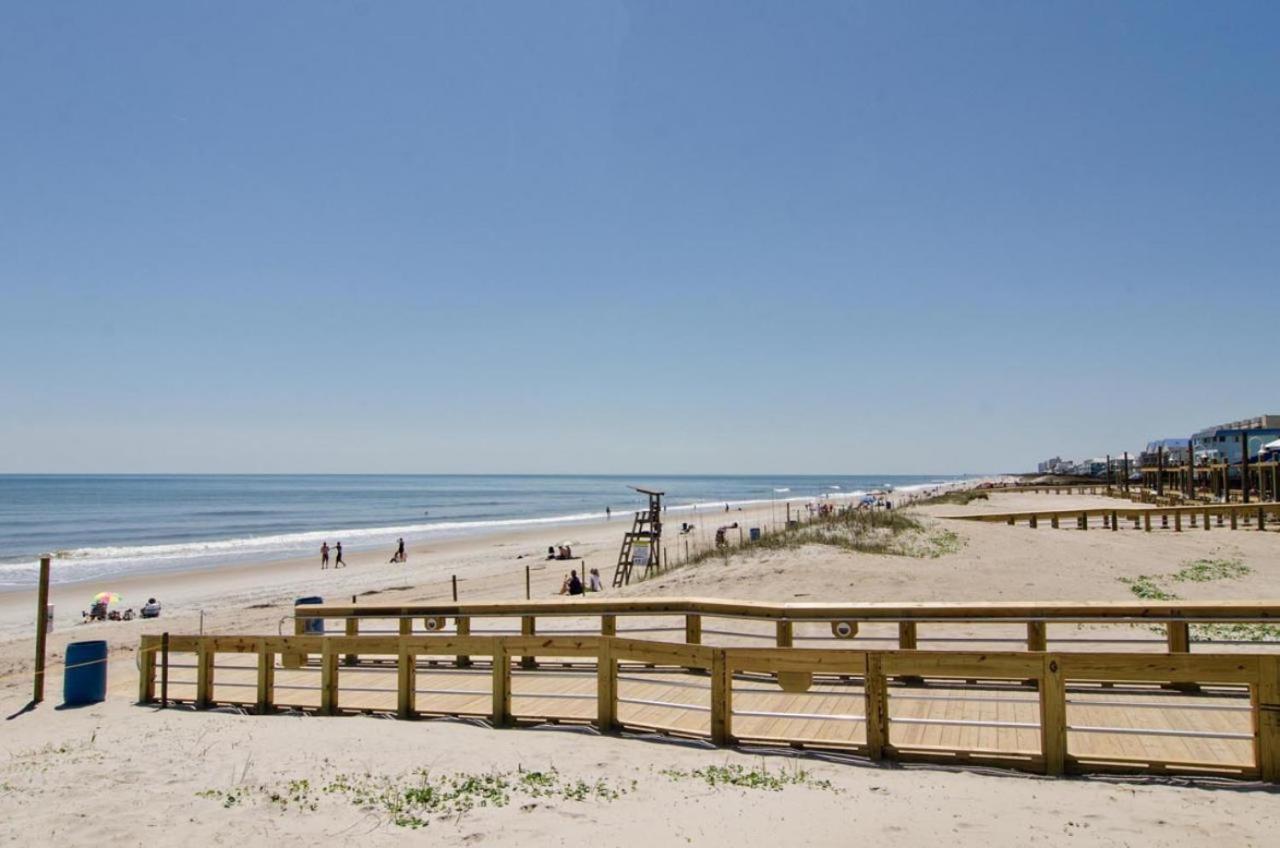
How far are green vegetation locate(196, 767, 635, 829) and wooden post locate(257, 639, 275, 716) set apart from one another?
3.20 meters

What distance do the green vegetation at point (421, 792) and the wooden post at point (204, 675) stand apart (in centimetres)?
399

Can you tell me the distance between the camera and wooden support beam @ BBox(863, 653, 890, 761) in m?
6.59

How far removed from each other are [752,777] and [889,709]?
7.19 feet

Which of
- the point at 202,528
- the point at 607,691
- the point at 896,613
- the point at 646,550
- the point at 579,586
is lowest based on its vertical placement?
the point at 202,528

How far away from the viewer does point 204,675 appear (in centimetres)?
1008

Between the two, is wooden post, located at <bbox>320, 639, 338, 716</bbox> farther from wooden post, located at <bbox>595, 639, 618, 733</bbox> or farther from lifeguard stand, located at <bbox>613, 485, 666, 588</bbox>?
lifeguard stand, located at <bbox>613, 485, 666, 588</bbox>

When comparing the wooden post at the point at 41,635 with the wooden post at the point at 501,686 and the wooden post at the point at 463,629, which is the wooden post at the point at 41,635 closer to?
the wooden post at the point at 463,629

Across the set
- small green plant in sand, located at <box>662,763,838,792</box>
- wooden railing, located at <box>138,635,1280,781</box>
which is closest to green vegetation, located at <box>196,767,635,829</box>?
small green plant in sand, located at <box>662,763,838,792</box>

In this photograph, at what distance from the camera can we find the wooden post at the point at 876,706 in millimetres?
6594

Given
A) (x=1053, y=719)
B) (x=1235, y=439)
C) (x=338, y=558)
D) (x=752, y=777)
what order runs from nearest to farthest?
(x=1053, y=719) < (x=752, y=777) < (x=338, y=558) < (x=1235, y=439)

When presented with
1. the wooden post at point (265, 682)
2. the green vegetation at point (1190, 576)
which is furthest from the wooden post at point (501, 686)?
the green vegetation at point (1190, 576)

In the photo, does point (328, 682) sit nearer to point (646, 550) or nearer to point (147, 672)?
point (147, 672)

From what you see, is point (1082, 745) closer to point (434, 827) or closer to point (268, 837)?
point (434, 827)

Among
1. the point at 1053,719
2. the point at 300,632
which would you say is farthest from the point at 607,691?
the point at 300,632
